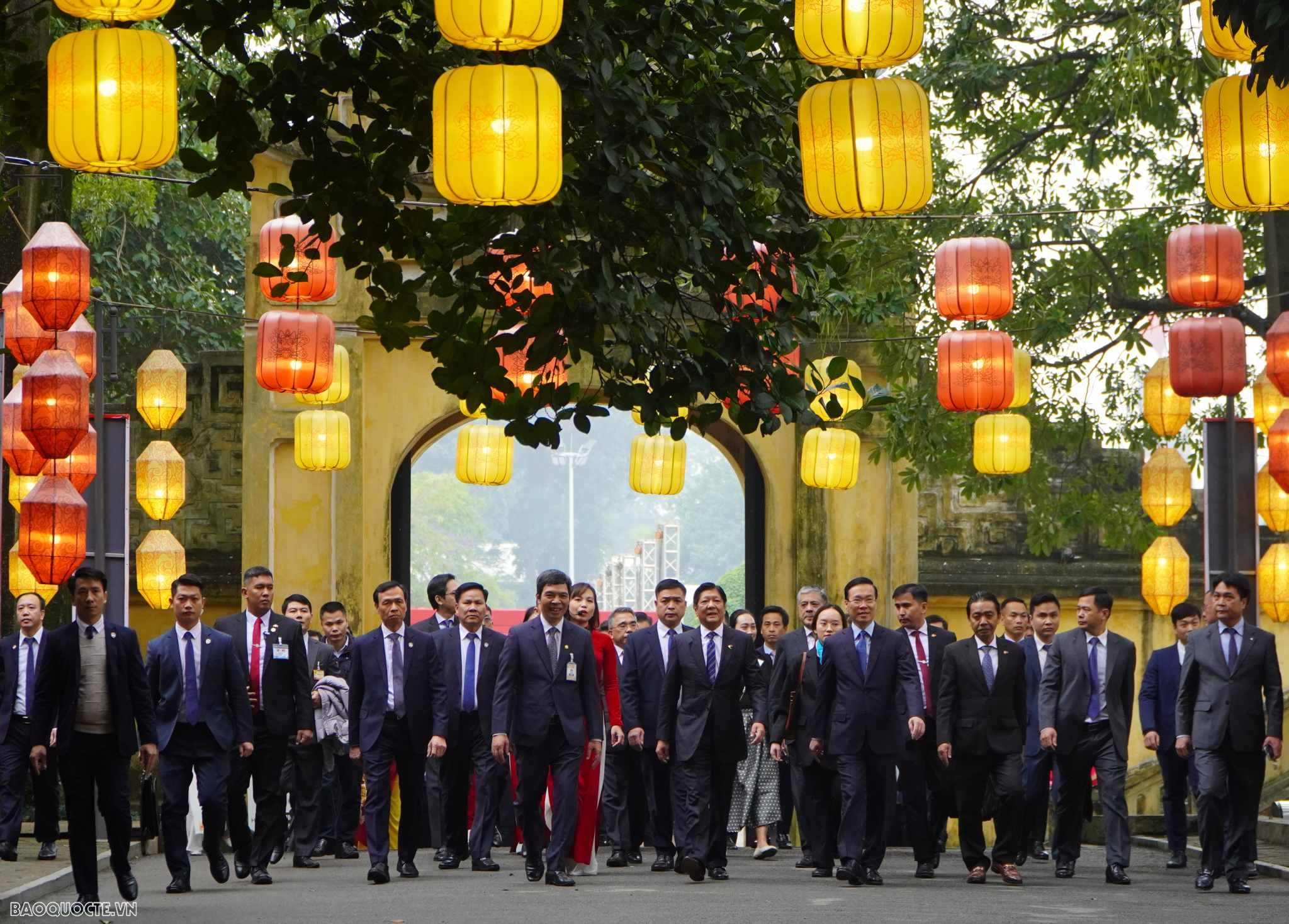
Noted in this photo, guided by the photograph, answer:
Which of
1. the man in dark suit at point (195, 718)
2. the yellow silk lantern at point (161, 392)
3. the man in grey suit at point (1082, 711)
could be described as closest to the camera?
the man in dark suit at point (195, 718)

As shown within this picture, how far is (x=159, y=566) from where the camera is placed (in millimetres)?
20875

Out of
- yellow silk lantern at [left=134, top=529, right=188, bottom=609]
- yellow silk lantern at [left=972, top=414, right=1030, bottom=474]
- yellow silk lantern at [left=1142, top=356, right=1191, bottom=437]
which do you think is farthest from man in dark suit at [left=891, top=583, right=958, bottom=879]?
yellow silk lantern at [left=134, top=529, right=188, bottom=609]

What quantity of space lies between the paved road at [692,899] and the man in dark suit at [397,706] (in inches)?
20.4

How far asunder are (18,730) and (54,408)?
224 cm

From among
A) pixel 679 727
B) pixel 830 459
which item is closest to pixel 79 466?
pixel 679 727

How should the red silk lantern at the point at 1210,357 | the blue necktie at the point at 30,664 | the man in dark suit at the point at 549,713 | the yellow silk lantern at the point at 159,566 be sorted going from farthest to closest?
1. the yellow silk lantern at the point at 159,566
2. the red silk lantern at the point at 1210,357
3. the blue necktie at the point at 30,664
4. the man in dark suit at the point at 549,713

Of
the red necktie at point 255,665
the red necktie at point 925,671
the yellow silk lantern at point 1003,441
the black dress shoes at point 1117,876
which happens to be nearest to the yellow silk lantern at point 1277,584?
the yellow silk lantern at point 1003,441

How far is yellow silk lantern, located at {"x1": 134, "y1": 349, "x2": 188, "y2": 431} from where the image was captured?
20.1 meters

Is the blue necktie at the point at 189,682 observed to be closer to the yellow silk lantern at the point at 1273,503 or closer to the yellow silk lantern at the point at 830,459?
the yellow silk lantern at the point at 830,459

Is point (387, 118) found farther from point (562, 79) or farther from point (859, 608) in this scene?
point (859, 608)

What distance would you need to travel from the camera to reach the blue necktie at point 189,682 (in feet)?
42.4

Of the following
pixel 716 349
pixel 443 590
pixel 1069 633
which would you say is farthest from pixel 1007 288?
pixel 716 349

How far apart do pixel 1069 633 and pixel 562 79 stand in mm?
6038

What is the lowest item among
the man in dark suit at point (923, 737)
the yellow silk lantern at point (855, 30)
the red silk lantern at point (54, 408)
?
the man in dark suit at point (923, 737)
